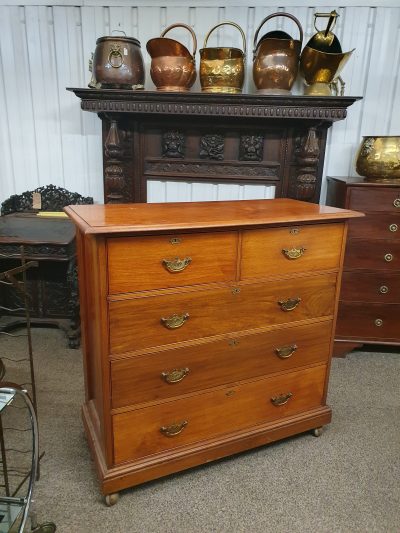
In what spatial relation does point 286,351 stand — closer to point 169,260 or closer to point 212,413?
point 212,413

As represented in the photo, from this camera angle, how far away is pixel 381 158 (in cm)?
239

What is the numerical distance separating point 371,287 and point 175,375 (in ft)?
5.08

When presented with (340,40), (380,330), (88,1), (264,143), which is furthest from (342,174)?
(88,1)

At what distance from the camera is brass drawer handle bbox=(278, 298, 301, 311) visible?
1627mm

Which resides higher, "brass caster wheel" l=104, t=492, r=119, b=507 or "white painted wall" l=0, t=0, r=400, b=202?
"white painted wall" l=0, t=0, r=400, b=202

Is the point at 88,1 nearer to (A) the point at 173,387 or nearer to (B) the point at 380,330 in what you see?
(A) the point at 173,387

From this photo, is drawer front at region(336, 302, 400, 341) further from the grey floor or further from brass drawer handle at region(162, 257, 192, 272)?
brass drawer handle at region(162, 257, 192, 272)

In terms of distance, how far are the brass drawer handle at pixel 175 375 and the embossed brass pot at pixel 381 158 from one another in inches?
67.7

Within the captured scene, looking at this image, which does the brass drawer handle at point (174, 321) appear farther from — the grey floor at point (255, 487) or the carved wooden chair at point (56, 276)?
the carved wooden chair at point (56, 276)

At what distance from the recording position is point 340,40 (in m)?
2.60

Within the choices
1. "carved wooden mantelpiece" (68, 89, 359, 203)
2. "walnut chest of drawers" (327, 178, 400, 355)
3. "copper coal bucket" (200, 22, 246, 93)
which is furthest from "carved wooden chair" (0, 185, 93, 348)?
"walnut chest of drawers" (327, 178, 400, 355)

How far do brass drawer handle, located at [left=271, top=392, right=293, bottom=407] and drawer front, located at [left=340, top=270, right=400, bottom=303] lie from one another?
3.20 ft

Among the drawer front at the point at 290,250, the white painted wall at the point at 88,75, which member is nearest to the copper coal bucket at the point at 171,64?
the white painted wall at the point at 88,75

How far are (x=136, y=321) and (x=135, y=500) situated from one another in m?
0.68
